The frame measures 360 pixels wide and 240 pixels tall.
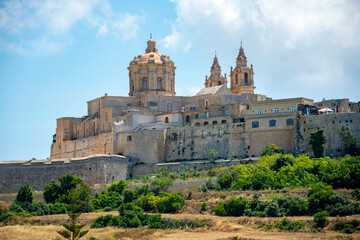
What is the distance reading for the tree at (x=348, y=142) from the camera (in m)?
48.4

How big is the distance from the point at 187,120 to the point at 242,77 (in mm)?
9006

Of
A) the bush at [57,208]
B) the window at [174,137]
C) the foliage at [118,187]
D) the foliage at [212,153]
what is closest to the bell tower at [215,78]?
the window at [174,137]

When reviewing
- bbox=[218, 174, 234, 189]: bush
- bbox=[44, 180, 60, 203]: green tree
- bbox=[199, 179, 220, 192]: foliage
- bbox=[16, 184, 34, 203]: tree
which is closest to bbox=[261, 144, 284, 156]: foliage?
bbox=[218, 174, 234, 189]: bush

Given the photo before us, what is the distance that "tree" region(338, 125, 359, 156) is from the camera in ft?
159

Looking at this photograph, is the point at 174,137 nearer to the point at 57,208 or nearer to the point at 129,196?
the point at 129,196

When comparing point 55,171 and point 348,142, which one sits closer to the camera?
point 348,142

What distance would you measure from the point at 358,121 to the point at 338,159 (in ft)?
12.7

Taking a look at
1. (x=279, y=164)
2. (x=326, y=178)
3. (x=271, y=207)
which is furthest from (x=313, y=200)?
(x=279, y=164)

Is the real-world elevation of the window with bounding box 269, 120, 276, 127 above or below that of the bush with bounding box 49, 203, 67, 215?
above

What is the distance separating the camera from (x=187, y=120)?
6088 centimetres

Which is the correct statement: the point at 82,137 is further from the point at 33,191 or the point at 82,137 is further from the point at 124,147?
the point at 33,191

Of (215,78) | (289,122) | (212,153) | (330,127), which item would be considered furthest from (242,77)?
(330,127)

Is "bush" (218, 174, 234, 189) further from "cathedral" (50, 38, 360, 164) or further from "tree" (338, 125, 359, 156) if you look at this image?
"tree" (338, 125, 359, 156)

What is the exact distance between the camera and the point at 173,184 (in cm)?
4944
